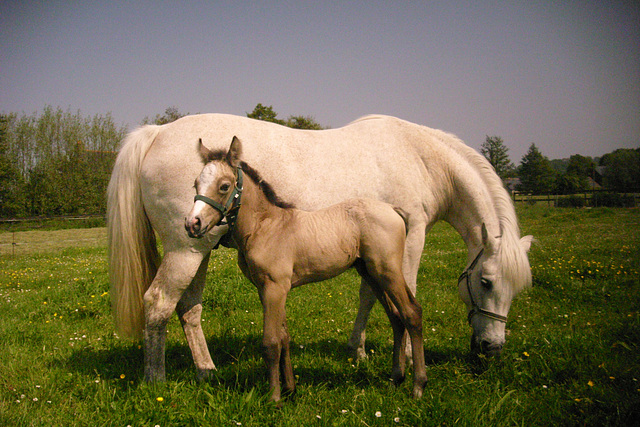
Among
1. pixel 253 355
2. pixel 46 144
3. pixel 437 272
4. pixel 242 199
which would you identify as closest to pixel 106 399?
pixel 253 355

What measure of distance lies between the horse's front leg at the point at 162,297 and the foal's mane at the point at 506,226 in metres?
3.00

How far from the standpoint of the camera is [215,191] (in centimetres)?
264

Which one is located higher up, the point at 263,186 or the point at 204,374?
the point at 263,186

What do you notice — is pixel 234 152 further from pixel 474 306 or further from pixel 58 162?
pixel 58 162

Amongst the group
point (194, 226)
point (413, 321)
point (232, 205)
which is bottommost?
point (413, 321)

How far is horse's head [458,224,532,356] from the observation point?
3.71m

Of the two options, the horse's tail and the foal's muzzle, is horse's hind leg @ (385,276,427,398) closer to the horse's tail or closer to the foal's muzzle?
the foal's muzzle

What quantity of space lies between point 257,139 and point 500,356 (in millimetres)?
3206

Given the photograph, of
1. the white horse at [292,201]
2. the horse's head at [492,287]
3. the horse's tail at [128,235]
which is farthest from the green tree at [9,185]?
the horse's head at [492,287]

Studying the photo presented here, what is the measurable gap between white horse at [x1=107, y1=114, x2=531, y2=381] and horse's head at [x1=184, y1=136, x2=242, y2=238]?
0.59 meters

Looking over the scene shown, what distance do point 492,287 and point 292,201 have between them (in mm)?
2211

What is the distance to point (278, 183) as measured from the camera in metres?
3.52

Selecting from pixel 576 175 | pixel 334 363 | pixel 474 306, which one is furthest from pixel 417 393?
pixel 576 175

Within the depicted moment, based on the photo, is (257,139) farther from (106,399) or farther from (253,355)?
(106,399)
